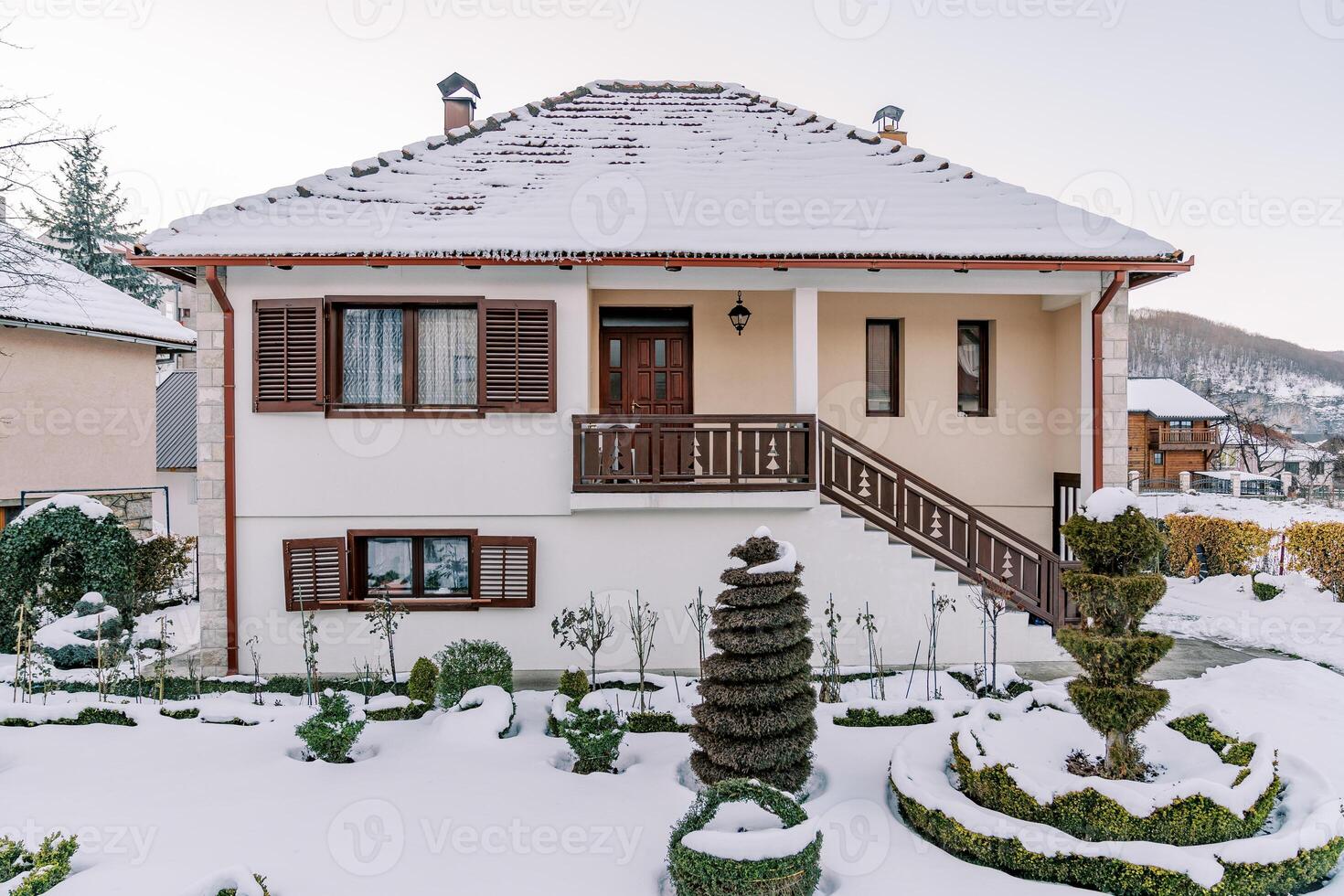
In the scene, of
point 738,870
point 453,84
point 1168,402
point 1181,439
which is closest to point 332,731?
point 738,870

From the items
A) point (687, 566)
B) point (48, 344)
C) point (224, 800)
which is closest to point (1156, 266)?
point (687, 566)

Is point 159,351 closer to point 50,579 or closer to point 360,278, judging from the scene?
point 50,579

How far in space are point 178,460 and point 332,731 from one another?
68.9ft

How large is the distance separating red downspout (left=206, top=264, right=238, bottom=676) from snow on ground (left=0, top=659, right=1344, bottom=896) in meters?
1.30

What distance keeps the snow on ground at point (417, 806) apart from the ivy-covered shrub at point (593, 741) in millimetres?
146

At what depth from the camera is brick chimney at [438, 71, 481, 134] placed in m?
12.0

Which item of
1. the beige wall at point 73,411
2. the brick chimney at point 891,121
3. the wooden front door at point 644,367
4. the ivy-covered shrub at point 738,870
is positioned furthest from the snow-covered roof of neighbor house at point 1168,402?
the beige wall at point 73,411

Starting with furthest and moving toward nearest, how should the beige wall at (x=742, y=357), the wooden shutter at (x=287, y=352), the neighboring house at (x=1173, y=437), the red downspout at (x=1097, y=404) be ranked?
1. the neighboring house at (x=1173, y=437)
2. the beige wall at (x=742, y=357)
3. the red downspout at (x=1097, y=404)
4. the wooden shutter at (x=287, y=352)

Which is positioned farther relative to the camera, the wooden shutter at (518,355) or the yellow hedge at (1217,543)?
the yellow hedge at (1217,543)

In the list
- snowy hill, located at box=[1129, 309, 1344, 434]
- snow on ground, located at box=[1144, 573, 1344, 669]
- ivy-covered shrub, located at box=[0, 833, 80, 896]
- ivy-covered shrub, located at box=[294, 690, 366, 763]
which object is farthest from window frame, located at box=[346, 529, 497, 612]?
snowy hill, located at box=[1129, 309, 1344, 434]

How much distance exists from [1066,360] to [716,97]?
24.0 feet

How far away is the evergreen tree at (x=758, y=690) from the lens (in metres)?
4.90

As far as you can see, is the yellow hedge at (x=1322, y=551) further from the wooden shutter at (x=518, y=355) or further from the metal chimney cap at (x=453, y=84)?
the metal chimney cap at (x=453, y=84)

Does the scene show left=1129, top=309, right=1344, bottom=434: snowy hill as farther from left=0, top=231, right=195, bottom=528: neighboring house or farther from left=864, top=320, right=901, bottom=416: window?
left=0, top=231, right=195, bottom=528: neighboring house
